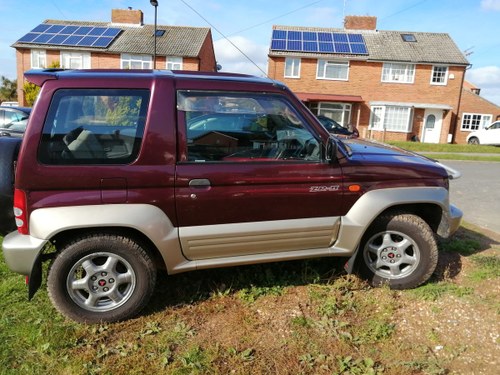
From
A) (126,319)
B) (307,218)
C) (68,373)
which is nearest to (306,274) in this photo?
(307,218)

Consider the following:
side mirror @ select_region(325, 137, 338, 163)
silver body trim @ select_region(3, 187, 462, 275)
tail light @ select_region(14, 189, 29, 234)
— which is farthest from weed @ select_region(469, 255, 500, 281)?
tail light @ select_region(14, 189, 29, 234)

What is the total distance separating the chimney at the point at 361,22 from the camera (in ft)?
105

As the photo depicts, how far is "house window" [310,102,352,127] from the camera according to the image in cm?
2975

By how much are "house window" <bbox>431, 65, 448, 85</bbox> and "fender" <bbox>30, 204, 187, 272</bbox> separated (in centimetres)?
3073

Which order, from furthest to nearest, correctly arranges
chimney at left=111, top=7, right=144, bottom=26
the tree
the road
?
the tree < chimney at left=111, top=7, right=144, bottom=26 < the road

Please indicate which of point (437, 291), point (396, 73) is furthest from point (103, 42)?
point (437, 291)

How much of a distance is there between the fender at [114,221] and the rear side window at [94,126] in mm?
346

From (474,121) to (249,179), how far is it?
33231 millimetres

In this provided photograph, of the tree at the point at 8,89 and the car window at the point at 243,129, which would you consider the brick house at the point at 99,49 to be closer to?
the tree at the point at 8,89

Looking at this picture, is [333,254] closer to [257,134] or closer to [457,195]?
[257,134]

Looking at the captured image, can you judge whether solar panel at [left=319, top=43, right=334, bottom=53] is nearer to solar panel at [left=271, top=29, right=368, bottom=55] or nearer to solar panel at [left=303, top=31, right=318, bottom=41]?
solar panel at [left=271, top=29, right=368, bottom=55]

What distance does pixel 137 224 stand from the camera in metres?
3.01

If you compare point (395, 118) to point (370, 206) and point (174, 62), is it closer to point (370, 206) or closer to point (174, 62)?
point (174, 62)

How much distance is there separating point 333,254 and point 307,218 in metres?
0.45
